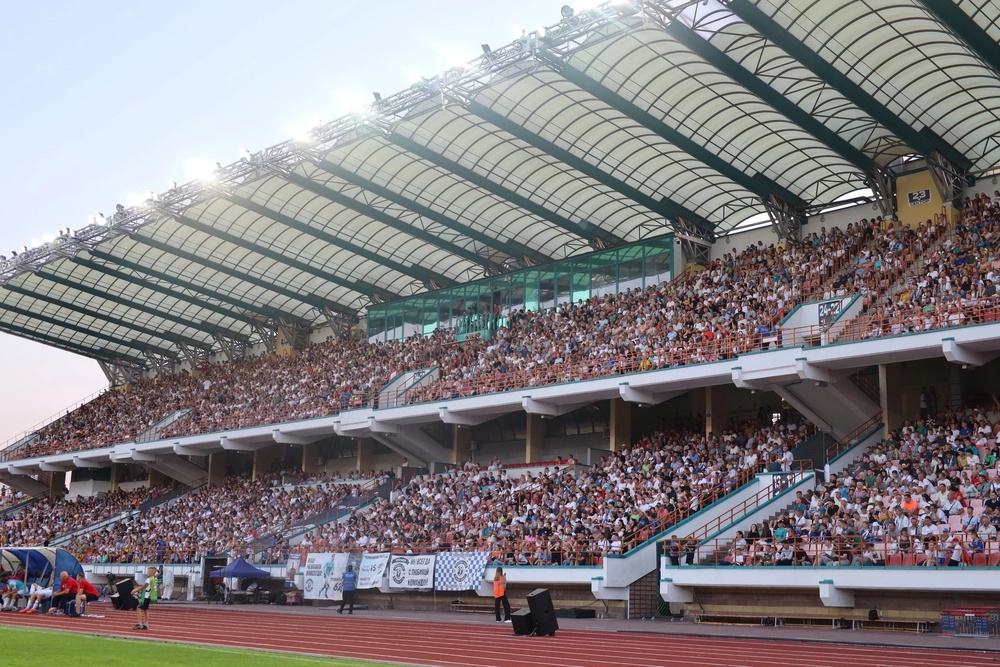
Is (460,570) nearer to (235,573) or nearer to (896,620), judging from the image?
(235,573)

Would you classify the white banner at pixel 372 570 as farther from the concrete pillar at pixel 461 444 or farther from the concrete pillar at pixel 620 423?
the concrete pillar at pixel 461 444

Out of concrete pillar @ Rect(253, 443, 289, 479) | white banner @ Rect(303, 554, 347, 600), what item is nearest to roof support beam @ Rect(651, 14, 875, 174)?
white banner @ Rect(303, 554, 347, 600)

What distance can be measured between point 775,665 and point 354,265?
4198 centimetres

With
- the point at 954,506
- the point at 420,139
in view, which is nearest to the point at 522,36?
the point at 420,139

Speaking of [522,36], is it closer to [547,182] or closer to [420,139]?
[420,139]

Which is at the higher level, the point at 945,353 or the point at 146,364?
the point at 146,364

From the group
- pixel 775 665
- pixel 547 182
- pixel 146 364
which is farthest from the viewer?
pixel 146 364

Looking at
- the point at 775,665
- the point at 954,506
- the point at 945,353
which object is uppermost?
the point at 945,353

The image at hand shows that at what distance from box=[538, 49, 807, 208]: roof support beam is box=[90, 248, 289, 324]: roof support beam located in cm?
2625

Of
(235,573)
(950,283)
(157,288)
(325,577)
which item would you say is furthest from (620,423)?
(157,288)

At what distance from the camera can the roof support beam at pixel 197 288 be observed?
55.6 metres

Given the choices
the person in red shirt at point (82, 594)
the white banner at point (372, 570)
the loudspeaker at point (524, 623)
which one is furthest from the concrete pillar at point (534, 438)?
the loudspeaker at point (524, 623)

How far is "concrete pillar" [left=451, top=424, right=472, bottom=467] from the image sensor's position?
48.0m

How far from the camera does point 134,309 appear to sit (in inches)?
2687
